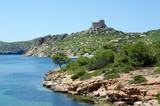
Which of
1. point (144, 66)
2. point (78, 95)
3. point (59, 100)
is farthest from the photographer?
point (144, 66)

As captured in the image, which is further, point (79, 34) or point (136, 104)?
point (79, 34)

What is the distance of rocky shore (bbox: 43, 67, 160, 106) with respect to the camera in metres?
24.9

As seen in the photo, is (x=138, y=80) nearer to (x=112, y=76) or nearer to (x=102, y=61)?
(x=112, y=76)

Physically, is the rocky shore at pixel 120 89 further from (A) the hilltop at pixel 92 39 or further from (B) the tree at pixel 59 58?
(A) the hilltop at pixel 92 39

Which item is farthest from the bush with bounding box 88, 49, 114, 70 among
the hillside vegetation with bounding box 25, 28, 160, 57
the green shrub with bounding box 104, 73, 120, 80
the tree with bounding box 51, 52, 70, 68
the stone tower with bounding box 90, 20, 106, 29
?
the stone tower with bounding box 90, 20, 106, 29

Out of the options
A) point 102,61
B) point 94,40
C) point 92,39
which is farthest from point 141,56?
point 92,39

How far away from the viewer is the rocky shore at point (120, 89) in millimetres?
24938

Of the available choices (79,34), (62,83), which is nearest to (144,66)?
(62,83)

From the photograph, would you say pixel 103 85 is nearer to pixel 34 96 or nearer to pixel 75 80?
pixel 75 80

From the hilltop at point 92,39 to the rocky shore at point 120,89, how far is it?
9093cm

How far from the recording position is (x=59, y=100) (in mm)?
29703

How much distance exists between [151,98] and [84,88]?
1213 cm

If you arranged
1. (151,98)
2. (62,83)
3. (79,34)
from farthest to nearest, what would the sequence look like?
(79,34)
(62,83)
(151,98)

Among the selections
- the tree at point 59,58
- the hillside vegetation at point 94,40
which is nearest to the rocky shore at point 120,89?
the tree at point 59,58
